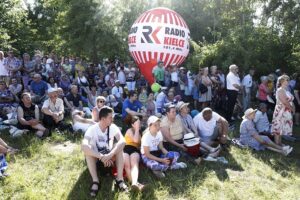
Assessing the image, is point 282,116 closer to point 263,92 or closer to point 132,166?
point 263,92

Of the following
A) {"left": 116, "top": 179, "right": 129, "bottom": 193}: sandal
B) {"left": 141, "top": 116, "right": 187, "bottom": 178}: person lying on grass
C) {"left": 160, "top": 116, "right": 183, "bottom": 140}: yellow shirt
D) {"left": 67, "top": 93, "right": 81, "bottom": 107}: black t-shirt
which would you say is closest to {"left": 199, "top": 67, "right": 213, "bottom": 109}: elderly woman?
{"left": 67, "top": 93, "right": 81, "bottom": 107}: black t-shirt

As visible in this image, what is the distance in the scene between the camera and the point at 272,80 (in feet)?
41.8

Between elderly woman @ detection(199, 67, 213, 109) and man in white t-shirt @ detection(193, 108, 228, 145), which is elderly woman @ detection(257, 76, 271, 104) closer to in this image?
elderly woman @ detection(199, 67, 213, 109)

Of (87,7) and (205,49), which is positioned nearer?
(205,49)

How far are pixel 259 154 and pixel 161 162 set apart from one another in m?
3.09

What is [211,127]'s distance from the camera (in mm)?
8664

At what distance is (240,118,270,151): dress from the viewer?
9.13 meters

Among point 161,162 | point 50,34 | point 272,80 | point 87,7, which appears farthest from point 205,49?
point 50,34

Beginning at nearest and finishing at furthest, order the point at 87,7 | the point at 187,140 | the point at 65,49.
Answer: the point at 187,140 < the point at 87,7 < the point at 65,49

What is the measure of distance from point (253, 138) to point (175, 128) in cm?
228

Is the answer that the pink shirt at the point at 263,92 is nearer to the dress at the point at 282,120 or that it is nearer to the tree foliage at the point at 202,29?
the dress at the point at 282,120

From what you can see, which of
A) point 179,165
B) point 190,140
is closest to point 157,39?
point 190,140

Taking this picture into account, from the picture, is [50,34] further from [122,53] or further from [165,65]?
[165,65]

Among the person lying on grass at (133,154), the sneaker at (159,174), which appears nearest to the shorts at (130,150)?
the person lying on grass at (133,154)
